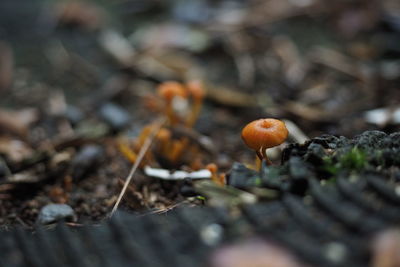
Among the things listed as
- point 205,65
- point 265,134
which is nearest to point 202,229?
point 265,134

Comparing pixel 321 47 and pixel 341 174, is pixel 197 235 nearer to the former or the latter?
pixel 341 174

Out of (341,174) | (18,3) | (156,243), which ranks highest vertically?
(18,3)

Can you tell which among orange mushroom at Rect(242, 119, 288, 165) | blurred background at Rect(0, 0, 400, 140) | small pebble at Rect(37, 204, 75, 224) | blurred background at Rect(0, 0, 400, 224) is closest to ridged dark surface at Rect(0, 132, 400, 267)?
orange mushroom at Rect(242, 119, 288, 165)

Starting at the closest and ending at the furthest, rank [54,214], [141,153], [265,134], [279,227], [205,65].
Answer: [279,227], [265,134], [54,214], [141,153], [205,65]

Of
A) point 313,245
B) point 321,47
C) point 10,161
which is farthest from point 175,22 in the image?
point 313,245

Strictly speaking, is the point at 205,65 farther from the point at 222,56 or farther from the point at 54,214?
the point at 54,214

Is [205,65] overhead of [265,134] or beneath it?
overhead

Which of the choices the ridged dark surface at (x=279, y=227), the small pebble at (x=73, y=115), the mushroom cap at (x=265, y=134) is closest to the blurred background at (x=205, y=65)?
the small pebble at (x=73, y=115)
